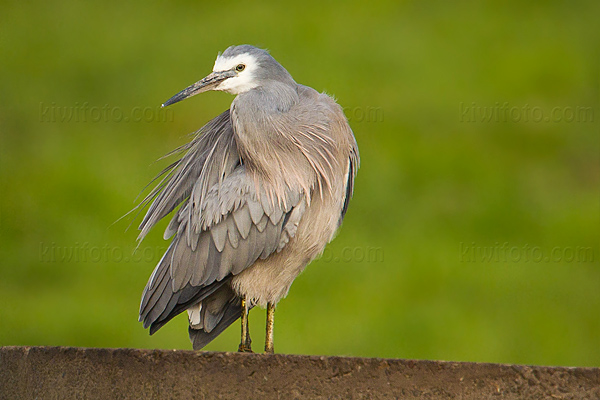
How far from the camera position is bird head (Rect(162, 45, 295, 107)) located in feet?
14.6

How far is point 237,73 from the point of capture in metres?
4.46

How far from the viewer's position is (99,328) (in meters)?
8.91

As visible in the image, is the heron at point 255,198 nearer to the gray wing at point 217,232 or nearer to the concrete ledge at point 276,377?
the gray wing at point 217,232

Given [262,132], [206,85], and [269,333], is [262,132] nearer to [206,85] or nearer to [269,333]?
[206,85]

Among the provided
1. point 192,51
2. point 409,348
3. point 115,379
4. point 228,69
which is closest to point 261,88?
point 228,69

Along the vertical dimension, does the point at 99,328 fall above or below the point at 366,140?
below

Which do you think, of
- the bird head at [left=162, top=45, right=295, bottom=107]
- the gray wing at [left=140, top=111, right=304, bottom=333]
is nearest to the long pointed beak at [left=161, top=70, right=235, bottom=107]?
the bird head at [left=162, top=45, right=295, bottom=107]

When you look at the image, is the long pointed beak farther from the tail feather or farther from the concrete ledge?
the concrete ledge

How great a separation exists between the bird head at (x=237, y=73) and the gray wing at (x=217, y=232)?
0.33m

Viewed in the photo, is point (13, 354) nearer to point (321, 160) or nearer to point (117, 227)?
point (321, 160)

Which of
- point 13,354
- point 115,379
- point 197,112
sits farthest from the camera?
point 197,112

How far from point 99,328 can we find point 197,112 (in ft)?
8.40

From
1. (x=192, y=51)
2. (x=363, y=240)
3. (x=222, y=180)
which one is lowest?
(x=363, y=240)

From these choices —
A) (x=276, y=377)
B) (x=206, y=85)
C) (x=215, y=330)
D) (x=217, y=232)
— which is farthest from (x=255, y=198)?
(x=276, y=377)
